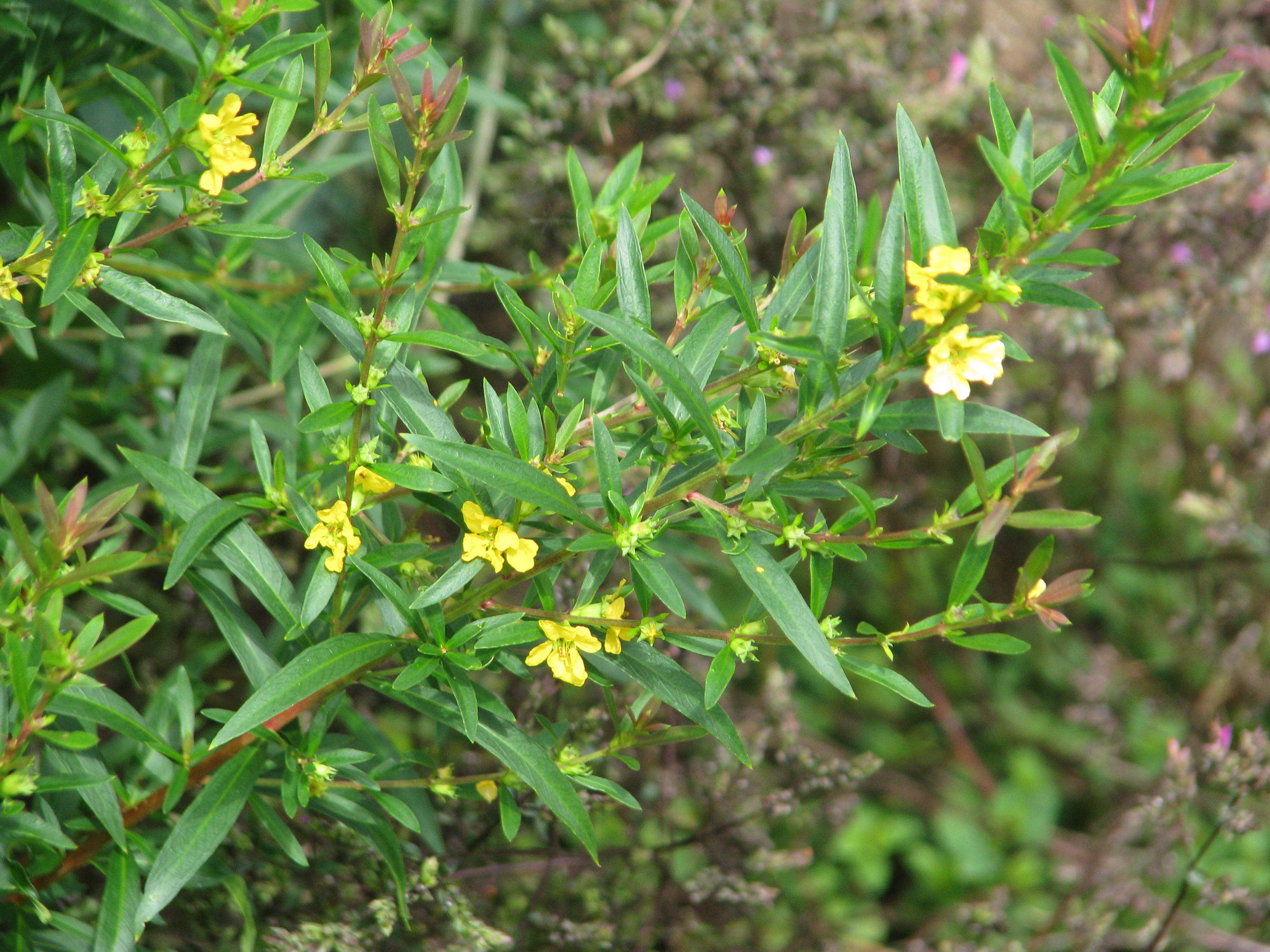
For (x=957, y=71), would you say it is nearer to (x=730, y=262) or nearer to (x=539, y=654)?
(x=730, y=262)

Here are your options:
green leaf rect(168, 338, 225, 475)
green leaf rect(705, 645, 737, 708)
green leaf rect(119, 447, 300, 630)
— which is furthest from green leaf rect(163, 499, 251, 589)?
green leaf rect(705, 645, 737, 708)

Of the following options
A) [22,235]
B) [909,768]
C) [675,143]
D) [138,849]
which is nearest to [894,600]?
[909,768]

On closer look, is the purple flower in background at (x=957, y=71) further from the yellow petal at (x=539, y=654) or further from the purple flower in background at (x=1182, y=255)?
the yellow petal at (x=539, y=654)

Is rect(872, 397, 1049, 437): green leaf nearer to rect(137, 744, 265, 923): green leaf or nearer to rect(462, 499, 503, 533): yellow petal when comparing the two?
rect(462, 499, 503, 533): yellow petal

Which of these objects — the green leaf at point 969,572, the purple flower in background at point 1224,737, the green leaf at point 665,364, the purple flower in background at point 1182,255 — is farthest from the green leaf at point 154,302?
the purple flower in background at point 1182,255

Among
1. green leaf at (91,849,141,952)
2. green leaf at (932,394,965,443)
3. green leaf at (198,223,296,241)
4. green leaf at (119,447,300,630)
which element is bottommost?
green leaf at (91,849,141,952)

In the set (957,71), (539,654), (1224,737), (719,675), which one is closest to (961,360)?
(719,675)
